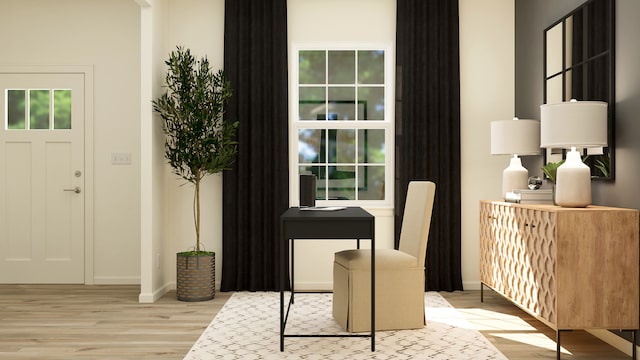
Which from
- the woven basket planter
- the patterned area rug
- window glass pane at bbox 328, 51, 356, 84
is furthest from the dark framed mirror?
the woven basket planter

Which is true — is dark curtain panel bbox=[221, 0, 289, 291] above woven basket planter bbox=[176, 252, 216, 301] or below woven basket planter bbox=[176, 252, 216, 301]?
above

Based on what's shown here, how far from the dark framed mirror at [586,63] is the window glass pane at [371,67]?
1.52 metres

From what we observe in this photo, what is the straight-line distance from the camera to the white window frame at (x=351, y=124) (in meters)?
5.47

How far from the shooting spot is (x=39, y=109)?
18.6ft

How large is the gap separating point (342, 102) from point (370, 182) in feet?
2.67

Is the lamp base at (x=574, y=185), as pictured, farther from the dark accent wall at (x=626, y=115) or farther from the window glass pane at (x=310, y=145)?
the window glass pane at (x=310, y=145)

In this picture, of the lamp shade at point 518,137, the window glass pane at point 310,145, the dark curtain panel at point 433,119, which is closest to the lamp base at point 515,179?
the lamp shade at point 518,137

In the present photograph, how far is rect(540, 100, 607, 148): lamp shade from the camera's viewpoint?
11.4 feet

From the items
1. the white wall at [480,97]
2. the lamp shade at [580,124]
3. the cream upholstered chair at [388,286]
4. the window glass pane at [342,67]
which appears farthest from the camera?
the window glass pane at [342,67]

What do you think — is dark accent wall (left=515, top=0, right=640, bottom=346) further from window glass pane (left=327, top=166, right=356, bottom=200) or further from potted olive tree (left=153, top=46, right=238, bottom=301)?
potted olive tree (left=153, top=46, right=238, bottom=301)

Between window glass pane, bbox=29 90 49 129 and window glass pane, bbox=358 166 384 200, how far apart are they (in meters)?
3.11

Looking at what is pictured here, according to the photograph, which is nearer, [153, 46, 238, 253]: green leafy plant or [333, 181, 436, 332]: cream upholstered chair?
[333, 181, 436, 332]: cream upholstered chair

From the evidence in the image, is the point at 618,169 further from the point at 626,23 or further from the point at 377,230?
the point at 377,230

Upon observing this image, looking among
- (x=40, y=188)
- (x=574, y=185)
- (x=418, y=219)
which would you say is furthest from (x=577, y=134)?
(x=40, y=188)
